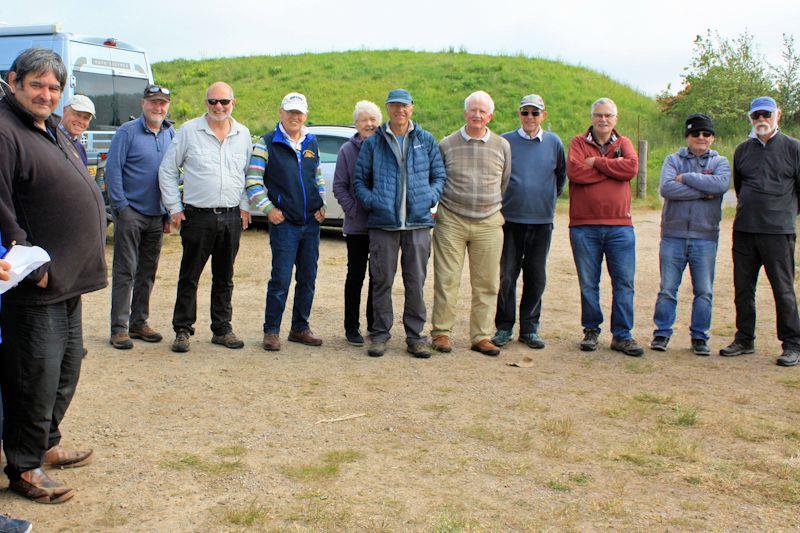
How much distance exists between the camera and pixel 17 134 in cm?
383

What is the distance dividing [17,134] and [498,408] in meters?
3.27

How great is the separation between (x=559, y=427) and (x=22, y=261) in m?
3.09

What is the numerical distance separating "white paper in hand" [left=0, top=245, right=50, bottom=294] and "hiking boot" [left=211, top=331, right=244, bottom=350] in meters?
3.43

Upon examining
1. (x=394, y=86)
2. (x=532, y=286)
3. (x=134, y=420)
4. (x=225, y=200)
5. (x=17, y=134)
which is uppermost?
(x=394, y=86)

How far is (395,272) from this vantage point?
280 inches

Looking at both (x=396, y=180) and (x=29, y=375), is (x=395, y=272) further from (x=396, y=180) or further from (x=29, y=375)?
(x=29, y=375)

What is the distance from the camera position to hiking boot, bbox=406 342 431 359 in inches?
273

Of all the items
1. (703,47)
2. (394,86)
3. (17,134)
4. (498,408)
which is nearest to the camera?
(17,134)

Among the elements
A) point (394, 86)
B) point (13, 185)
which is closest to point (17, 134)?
point (13, 185)

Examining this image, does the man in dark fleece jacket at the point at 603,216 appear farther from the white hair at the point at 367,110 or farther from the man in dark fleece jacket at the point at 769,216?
the white hair at the point at 367,110

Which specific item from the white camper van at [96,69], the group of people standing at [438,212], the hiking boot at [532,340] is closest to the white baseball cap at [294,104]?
the group of people standing at [438,212]

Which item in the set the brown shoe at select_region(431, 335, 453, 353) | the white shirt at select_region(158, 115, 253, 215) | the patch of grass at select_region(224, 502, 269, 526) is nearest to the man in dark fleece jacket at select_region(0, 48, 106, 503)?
the patch of grass at select_region(224, 502, 269, 526)

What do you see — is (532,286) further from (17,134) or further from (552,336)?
(17,134)

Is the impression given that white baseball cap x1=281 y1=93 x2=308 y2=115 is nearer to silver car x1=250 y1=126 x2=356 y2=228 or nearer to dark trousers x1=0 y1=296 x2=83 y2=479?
dark trousers x1=0 y1=296 x2=83 y2=479
